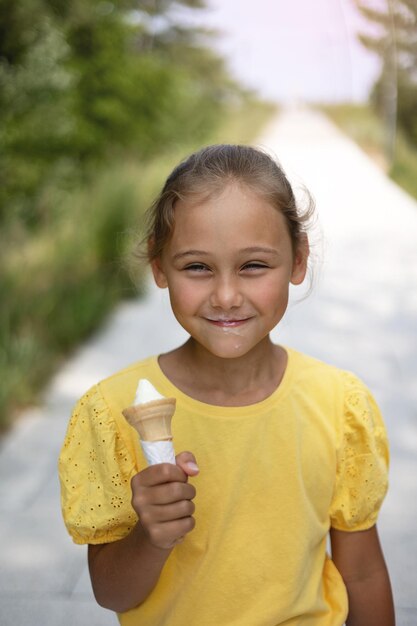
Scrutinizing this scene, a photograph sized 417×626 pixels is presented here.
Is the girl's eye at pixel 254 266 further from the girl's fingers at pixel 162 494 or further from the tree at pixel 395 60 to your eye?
the tree at pixel 395 60

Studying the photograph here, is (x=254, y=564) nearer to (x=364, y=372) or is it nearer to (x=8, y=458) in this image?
(x=8, y=458)

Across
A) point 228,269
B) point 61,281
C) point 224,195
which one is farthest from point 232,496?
point 61,281

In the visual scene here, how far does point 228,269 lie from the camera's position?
1.63m

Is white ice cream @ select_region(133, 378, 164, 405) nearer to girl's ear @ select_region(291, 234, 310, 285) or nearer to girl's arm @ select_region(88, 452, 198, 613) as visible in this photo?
girl's arm @ select_region(88, 452, 198, 613)

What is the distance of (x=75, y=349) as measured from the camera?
6004 millimetres

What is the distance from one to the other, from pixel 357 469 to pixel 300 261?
45cm

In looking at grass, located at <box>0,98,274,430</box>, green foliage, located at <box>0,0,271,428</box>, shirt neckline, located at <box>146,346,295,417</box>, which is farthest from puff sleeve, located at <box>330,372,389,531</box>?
grass, located at <box>0,98,274,430</box>

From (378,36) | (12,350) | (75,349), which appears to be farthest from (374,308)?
(378,36)

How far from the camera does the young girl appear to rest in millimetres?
1653

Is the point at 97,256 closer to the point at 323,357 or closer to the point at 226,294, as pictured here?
the point at 323,357

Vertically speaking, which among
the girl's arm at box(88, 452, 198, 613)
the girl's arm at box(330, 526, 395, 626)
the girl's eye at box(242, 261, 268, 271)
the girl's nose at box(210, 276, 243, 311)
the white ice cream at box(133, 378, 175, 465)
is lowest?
the girl's arm at box(330, 526, 395, 626)

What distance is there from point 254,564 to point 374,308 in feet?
18.5

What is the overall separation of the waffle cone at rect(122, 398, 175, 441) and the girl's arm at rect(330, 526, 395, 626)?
631mm

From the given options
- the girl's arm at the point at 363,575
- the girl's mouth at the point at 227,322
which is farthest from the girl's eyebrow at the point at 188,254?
the girl's arm at the point at 363,575
